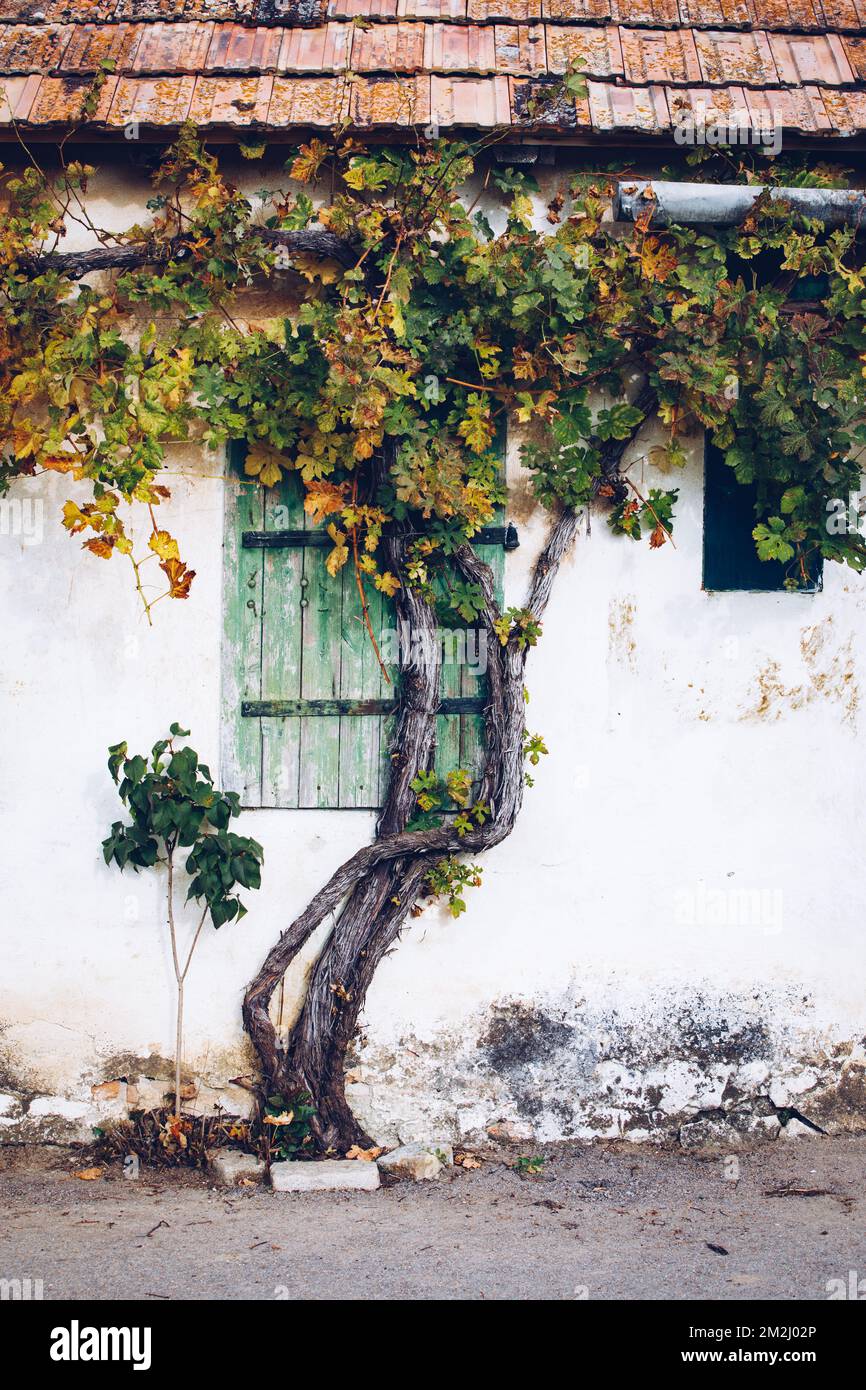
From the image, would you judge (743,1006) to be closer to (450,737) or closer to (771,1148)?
(771,1148)

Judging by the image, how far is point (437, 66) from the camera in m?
4.91

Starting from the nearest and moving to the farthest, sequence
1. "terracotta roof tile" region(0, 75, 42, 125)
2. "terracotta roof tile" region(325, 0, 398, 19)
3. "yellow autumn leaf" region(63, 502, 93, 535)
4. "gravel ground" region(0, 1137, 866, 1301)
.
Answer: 1. "gravel ground" region(0, 1137, 866, 1301)
2. "yellow autumn leaf" region(63, 502, 93, 535)
3. "terracotta roof tile" region(0, 75, 42, 125)
4. "terracotta roof tile" region(325, 0, 398, 19)

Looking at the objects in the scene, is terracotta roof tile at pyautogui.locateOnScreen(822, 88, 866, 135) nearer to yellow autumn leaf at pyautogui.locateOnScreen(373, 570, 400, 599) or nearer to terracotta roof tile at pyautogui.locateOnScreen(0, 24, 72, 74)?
yellow autumn leaf at pyautogui.locateOnScreen(373, 570, 400, 599)

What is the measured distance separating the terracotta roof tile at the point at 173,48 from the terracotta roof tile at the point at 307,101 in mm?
408

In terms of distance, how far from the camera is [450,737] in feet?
16.9

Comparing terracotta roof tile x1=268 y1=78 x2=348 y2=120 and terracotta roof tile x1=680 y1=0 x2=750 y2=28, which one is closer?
terracotta roof tile x1=268 y1=78 x2=348 y2=120

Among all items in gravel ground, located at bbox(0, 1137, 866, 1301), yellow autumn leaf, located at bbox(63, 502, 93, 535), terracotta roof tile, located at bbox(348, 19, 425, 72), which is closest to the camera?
gravel ground, located at bbox(0, 1137, 866, 1301)

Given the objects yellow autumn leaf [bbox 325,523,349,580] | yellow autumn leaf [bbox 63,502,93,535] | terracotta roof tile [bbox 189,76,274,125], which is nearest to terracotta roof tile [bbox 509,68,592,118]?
terracotta roof tile [bbox 189,76,274,125]

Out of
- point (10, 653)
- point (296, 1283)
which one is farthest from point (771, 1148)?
point (10, 653)

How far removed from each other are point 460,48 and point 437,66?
0.20 m

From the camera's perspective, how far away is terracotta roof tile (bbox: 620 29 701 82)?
4.92 meters

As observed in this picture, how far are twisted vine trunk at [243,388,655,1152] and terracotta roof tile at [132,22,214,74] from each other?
2.23 meters

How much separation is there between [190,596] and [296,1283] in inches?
111

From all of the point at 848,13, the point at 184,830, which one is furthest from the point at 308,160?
the point at 184,830
